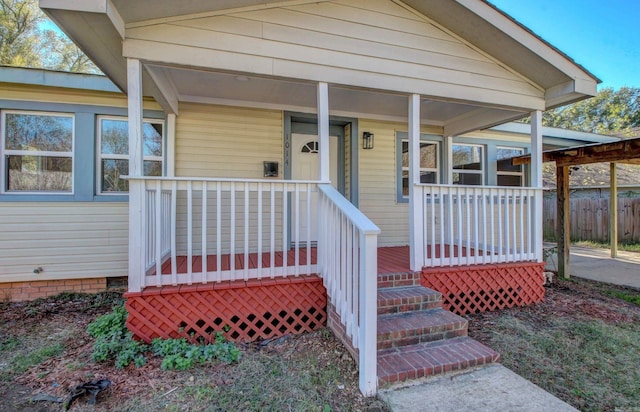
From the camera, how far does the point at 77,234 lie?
14.8 ft

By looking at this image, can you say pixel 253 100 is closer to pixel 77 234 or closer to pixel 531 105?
pixel 77 234

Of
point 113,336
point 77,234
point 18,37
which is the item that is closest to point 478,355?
point 113,336

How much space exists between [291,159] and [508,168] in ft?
16.4

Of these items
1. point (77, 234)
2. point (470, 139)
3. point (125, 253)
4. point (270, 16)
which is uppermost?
point (270, 16)

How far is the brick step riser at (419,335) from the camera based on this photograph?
2738mm

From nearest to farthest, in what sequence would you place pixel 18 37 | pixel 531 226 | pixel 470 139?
pixel 531 226 → pixel 470 139 → pixel 18 37

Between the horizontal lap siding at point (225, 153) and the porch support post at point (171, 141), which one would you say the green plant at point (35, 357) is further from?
the porch support post at point (171, 141)

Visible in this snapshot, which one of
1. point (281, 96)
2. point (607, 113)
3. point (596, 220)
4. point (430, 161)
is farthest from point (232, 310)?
point (607, 113)

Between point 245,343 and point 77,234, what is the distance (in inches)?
128

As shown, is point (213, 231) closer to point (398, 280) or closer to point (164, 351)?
point (164, 351)

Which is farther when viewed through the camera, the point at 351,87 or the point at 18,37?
the point at 18,37

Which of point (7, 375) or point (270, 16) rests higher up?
point (270, 16)

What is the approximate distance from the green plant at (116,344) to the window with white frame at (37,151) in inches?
95.7

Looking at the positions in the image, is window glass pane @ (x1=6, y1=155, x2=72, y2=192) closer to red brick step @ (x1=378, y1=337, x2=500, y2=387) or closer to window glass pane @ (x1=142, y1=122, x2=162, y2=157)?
window glass pane @ (x1=142, y1=122, x2=162, y2=157)
